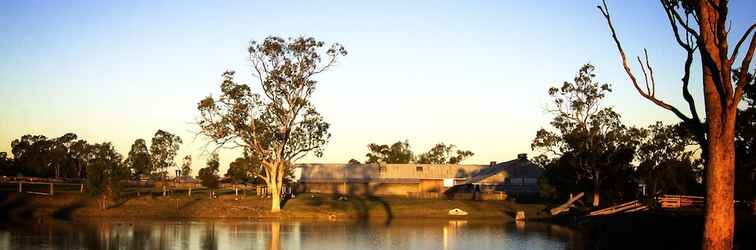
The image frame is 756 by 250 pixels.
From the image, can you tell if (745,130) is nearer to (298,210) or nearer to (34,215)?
(298,210)

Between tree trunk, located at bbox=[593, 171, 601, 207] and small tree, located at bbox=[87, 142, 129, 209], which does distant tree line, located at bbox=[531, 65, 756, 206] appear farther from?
small tree, located at bbox=[87, 142, 129, 209]

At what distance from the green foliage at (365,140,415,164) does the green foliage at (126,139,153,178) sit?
178ft

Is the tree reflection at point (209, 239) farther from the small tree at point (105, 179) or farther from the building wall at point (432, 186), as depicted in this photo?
the building wall at point (432, 186)

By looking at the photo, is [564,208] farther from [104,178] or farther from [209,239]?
[104,178]

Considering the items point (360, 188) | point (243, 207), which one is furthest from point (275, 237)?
point (360, 188)

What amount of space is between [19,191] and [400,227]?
40101 mm

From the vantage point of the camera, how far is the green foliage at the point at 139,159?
89.8 metres

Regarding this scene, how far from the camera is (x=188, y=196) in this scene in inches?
3086

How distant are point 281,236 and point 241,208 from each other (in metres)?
24.9

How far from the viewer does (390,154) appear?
141 meters

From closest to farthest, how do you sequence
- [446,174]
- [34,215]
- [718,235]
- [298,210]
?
[718,235] < [34,215] < [298,210] < [446,174]

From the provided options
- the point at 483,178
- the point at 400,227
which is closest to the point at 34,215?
the point at 400,227

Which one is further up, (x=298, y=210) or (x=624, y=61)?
(x=624, y=61)

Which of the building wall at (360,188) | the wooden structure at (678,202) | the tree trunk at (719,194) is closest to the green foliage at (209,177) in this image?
the building wall at (360,188)
